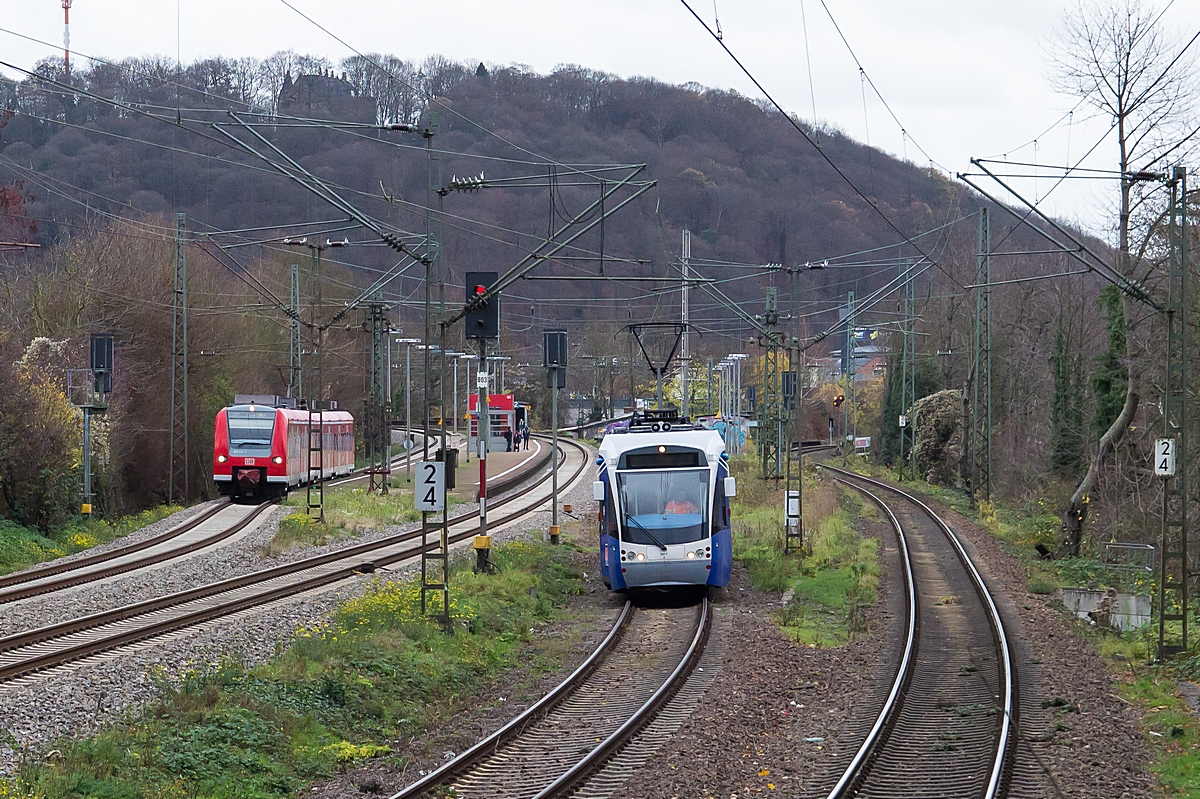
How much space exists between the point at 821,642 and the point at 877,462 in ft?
191

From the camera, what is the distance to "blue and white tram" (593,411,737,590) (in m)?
20.3

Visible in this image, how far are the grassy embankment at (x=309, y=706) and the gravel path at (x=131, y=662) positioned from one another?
0.41 meters

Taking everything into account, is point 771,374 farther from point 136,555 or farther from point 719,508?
point 136,555

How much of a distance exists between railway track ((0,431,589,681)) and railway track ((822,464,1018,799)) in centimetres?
938

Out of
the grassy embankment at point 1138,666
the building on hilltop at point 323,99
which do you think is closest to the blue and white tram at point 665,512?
the grassy embankment at point 1138,666

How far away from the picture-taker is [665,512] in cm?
2047

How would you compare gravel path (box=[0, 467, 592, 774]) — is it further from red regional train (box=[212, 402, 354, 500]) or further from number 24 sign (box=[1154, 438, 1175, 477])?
red regional train (box=[212, 402, 354, 500])

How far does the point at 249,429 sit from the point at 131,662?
86.4ft

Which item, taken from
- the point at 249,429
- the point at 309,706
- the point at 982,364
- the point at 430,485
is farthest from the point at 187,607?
the point at 982,364

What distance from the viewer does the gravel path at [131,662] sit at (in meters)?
11.6

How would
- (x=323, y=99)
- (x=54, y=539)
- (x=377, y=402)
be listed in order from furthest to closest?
(x=323, y=99)
(x=377, y=402)
(x=54, y=539)

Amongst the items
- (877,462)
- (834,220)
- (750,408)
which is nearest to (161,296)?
(750,408)

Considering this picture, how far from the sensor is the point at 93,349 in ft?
110

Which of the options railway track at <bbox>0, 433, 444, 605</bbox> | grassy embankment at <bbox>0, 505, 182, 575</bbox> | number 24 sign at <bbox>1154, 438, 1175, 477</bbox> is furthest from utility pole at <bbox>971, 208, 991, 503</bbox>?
grassy embankment at <bbox>0, 505, 182, 575</bbox>
